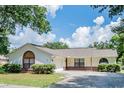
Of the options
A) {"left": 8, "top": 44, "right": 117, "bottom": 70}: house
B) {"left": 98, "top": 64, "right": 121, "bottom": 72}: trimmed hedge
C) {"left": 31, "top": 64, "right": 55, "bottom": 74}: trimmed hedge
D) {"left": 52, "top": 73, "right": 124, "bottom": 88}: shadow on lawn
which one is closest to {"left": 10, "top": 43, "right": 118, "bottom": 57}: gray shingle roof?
{"left": 8, "top": 44, "right": 117, "bottom": 70}: house

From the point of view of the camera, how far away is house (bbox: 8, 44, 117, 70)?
866 inches

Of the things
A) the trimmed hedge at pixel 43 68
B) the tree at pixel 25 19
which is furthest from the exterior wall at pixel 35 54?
the tree at pixel 25 19

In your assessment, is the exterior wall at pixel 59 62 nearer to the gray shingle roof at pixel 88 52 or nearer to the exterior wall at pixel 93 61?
the exterior wall at pixel 93 61

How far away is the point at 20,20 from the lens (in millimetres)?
20875

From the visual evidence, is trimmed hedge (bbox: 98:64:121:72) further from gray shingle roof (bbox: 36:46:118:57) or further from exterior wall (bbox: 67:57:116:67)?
gray shingle roof (bbox: 36:46:118:57)

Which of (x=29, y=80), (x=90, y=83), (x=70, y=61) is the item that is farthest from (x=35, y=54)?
(x=90, y=83)

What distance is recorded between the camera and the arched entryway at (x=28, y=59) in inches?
834

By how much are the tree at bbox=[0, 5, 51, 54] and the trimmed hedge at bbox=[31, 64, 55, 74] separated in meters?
2.47

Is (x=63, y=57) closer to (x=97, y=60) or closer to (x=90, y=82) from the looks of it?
(x=97, y=60)

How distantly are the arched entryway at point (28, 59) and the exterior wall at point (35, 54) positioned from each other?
0.21m

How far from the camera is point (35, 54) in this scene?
886 inches

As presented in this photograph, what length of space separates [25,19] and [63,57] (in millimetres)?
4472
